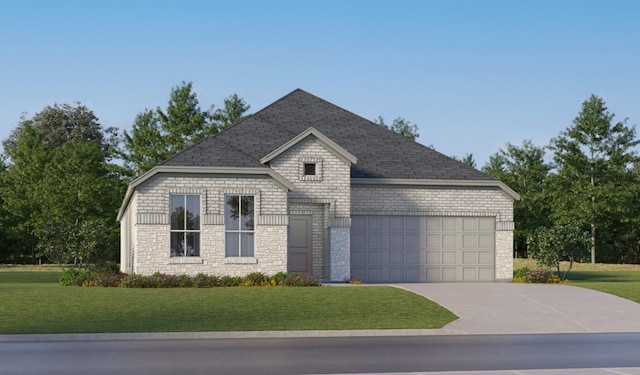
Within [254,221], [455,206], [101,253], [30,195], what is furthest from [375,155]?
[30,195]

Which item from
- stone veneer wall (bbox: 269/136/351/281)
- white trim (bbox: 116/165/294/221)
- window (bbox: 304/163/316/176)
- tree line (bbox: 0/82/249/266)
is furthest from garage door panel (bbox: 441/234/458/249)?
tree line (bbox: 0/82/249/266)

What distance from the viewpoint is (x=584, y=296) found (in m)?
27.8

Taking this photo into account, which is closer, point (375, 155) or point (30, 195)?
point (375, 155)

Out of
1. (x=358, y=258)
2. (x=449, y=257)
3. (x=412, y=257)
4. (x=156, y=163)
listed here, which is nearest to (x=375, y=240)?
(x=358, y=258)

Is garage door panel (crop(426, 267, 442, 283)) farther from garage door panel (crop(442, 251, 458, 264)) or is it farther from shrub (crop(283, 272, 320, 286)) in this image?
shrub (crop(283, 272, 320, 286))

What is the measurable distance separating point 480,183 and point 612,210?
2924 centimetres

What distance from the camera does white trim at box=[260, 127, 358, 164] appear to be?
33.0 m

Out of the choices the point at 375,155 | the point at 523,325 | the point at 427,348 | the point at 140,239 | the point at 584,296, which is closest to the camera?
the point at 427,348

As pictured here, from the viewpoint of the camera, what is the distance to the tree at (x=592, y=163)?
2473 inches

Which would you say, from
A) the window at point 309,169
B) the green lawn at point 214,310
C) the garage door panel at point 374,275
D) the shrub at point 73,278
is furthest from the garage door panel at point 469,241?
the shrub at point 73,278

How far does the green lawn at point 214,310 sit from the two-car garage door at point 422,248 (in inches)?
236

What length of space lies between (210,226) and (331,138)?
310 inches

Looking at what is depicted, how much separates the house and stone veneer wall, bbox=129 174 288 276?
0.04m

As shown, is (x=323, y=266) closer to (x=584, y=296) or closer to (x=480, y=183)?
(x=480, y=183)
